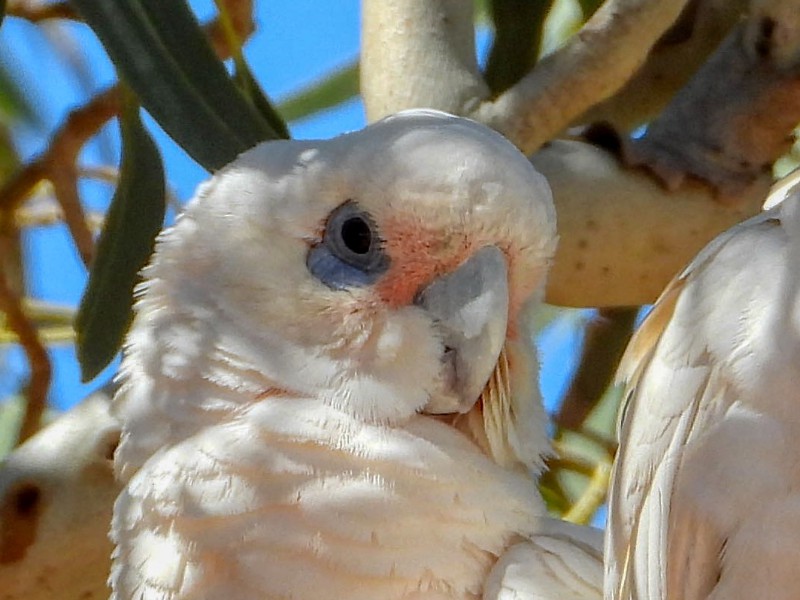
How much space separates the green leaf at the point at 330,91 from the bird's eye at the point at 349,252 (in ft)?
2.80

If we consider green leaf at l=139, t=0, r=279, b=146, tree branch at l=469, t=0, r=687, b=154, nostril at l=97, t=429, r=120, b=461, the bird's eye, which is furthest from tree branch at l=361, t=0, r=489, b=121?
nostril at l=97, t=429, r=120, b=461

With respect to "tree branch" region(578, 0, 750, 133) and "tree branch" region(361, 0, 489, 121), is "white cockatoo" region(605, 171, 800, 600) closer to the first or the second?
"tree branch" region(361, 0, 489, 121)

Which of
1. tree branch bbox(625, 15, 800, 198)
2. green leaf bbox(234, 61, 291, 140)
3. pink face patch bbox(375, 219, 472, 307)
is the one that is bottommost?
tree branch bbox(625, 15, 800, 198)

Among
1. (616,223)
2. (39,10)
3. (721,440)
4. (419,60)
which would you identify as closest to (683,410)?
(721,440)

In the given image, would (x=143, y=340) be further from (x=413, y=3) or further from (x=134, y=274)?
(x=413, y=3)

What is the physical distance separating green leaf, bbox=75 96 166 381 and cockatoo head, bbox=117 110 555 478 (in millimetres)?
144

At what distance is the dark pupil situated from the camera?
3.66 ft

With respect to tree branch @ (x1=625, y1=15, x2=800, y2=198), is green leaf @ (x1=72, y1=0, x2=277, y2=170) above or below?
above

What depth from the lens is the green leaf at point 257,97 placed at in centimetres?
132

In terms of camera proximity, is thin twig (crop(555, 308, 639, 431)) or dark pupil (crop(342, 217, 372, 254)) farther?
thin twig (crop(555, 308, 639, 431))

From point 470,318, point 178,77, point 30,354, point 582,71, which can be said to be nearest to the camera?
point 470,318

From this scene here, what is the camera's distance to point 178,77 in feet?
4.02

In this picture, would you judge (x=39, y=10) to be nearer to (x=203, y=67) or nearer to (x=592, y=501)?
(x=203, y=67)

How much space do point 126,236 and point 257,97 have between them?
0.61 feet
